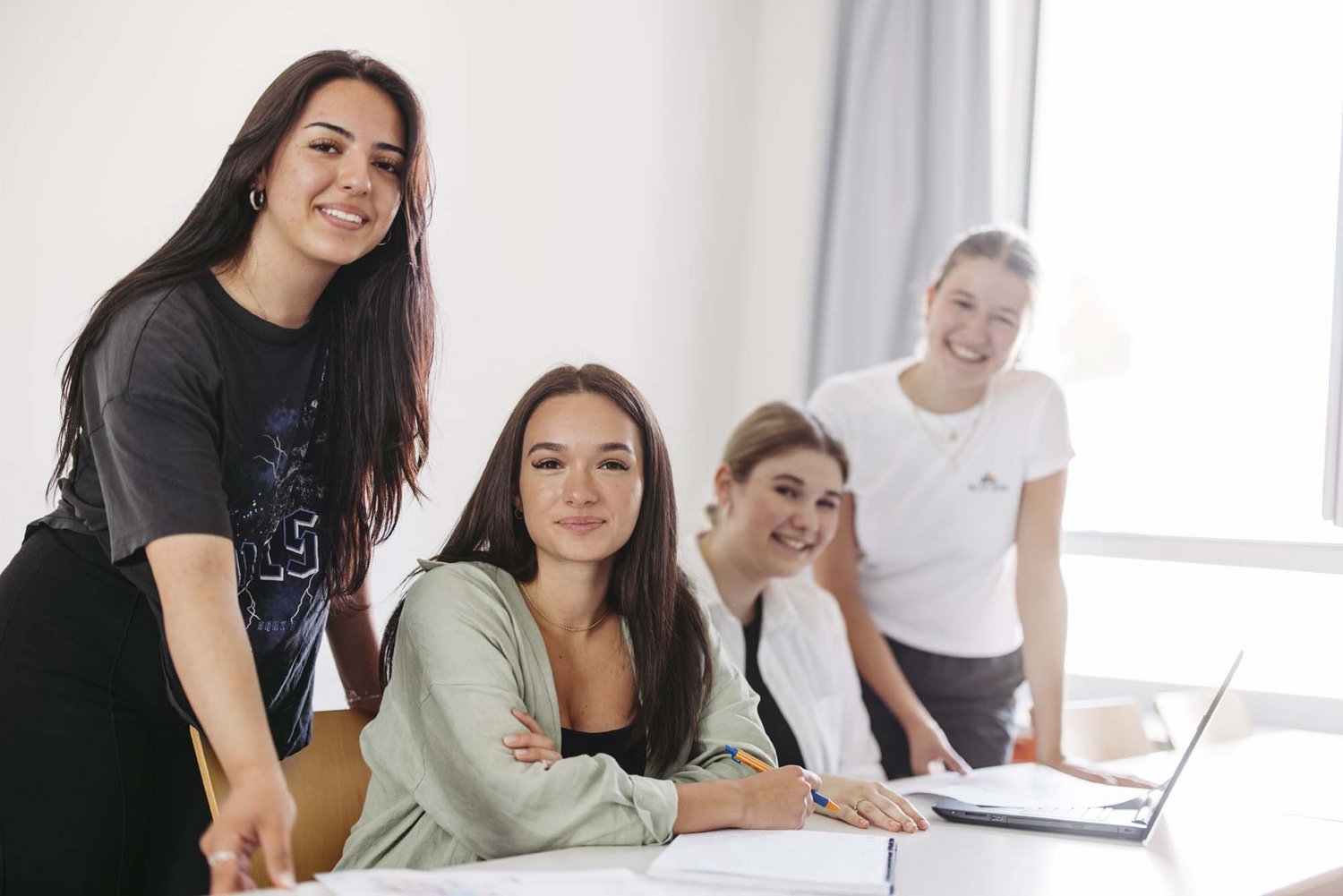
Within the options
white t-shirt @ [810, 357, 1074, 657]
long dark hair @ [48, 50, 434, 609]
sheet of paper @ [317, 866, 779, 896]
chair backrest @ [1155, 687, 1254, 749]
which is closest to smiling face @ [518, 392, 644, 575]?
long dark hair @ [48, 50, 434, 609]

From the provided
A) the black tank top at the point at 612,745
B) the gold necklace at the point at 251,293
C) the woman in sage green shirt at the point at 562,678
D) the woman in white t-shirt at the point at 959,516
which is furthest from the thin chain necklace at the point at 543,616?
the woman in white t-shirt at the point at 959,516

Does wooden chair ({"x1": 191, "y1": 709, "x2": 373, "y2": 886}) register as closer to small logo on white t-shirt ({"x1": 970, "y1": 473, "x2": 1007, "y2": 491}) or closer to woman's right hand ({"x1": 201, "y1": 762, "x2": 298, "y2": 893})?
woman's right hand ({"x1": 201, "y1": 762, "x2": 298, "y2": 893})

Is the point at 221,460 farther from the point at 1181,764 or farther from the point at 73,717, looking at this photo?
the point at 1181,764

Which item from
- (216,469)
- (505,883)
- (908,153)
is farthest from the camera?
(908,153)

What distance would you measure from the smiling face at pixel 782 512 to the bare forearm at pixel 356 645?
2.57 feet

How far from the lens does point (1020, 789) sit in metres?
1.86

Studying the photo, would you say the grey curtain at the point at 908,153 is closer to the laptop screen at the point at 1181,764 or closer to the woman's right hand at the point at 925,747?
the woman's right hand at the point at 925,747

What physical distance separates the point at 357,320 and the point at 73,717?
0.53 meters

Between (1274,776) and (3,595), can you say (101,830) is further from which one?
(1274,776)

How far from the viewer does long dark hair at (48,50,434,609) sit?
1.38 metres

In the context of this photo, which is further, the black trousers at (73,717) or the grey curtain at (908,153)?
the grey curtain at (908,153)

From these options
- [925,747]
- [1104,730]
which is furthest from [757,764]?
[1104,730]

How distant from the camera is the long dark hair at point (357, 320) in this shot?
1.38m

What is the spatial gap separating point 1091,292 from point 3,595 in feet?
9.75
